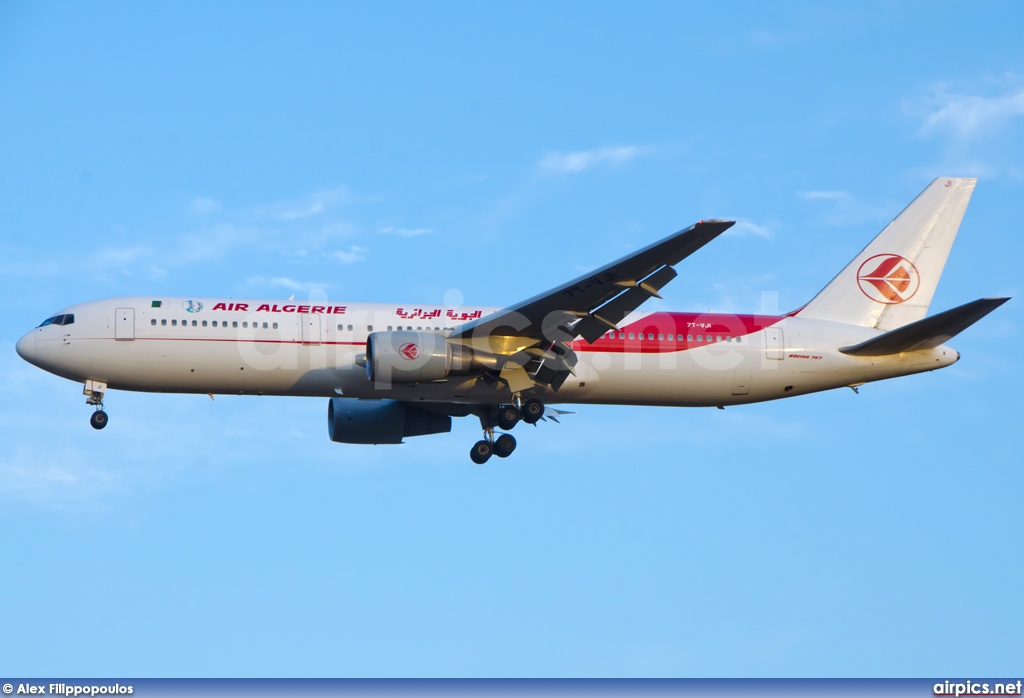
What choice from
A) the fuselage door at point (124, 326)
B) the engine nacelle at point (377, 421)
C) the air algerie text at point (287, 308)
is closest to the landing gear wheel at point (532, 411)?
the engine nacelle at point (377, 421)

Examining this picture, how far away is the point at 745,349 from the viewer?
3919cm

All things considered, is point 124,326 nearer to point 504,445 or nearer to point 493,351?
point 493,351

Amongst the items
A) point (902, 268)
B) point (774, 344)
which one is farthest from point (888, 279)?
point (774, 344)

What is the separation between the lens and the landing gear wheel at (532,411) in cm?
3869

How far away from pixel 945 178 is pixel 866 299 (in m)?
5.34

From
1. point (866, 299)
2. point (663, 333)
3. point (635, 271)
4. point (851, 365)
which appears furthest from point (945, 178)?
point (635, 271)

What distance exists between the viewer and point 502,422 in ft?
131

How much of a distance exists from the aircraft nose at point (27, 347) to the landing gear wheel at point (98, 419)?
7.81 ft

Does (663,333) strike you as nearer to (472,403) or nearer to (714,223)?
(472,403)

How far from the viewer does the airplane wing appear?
32.8m

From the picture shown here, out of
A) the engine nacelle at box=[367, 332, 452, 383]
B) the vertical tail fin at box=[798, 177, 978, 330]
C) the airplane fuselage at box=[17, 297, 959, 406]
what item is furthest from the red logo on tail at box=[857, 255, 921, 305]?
the engine nacelle at box=[367, 332, 452, 383]

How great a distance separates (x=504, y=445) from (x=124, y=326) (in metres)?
11.8

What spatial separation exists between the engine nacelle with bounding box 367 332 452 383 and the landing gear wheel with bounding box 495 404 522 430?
3.75m

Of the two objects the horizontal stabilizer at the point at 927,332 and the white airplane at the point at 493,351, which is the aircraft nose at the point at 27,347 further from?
the horizontal stabilizer at the point at 927,332
